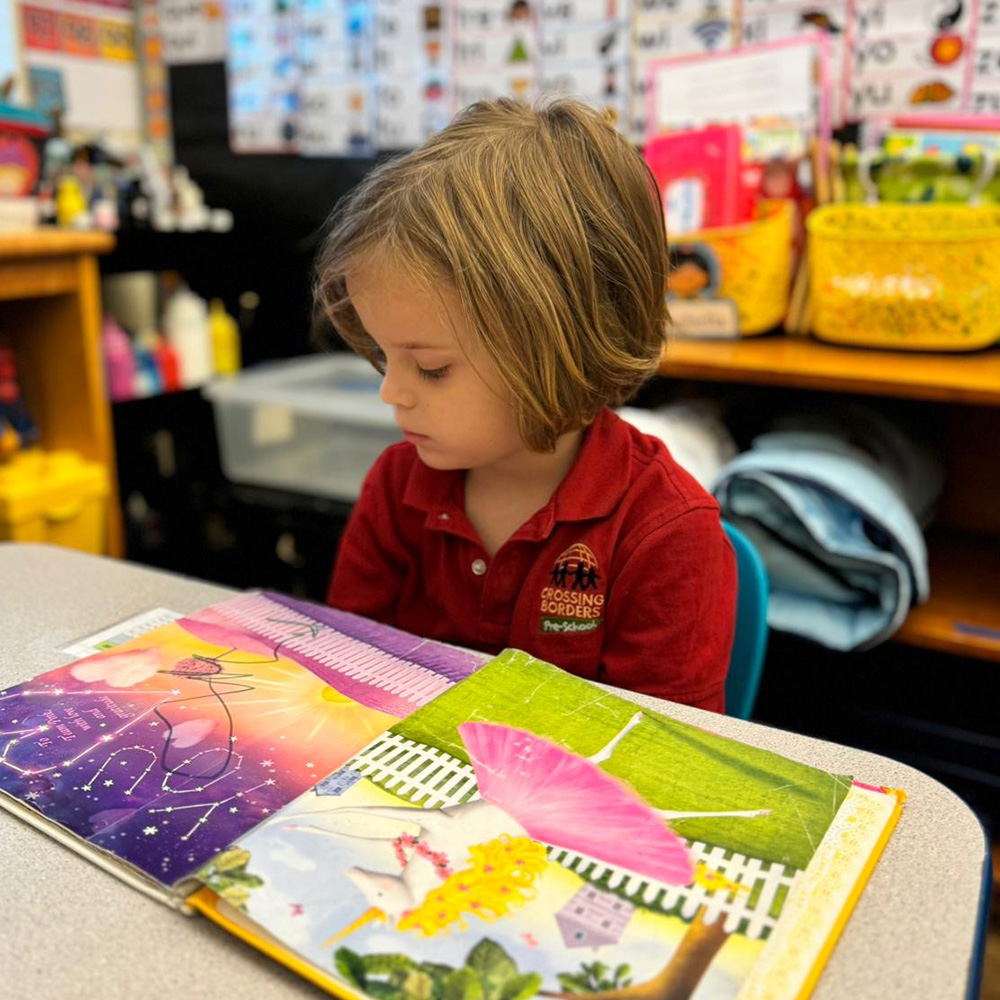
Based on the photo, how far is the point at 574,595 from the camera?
78 cm

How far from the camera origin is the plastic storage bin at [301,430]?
181cm

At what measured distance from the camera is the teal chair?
0.84m

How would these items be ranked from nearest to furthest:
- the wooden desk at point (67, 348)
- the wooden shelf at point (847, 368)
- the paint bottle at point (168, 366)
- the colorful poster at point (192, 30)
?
the wooden shelf at point (847, 368)
the wooden desk at point (67, 348)
the paint bottle at point (168, 366)
the colorful poster at point (192, 30)

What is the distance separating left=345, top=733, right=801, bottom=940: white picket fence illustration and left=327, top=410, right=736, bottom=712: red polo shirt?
286mm

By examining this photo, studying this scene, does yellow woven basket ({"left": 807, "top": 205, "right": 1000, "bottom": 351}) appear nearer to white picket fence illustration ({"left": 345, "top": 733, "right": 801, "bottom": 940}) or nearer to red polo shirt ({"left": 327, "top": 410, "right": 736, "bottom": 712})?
red polo shirt ({"left": 327, "top": 410, "right": 736, "bottom": 712})

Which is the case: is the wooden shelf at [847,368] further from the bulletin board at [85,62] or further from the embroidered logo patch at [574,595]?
the bulletin board at [85,62]

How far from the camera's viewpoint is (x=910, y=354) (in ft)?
4.52

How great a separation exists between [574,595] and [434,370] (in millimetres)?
222

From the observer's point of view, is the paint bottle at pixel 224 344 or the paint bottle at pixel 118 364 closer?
the paint bottle at pixel 118 364

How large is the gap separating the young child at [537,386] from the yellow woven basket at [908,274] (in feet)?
2.36

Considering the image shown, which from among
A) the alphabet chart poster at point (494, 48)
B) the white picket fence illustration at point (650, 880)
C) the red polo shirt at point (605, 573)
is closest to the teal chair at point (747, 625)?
the red polo shirt at point (605, 573)

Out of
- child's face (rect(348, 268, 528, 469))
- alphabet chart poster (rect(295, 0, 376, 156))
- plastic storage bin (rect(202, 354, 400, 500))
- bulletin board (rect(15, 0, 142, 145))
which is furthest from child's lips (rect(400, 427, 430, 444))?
bulletin board (rect(15, 0, 142, 145))

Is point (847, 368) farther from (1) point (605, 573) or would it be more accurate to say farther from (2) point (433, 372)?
(2) point (433, 372)

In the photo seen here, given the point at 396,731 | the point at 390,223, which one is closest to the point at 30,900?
the point at 396,731
